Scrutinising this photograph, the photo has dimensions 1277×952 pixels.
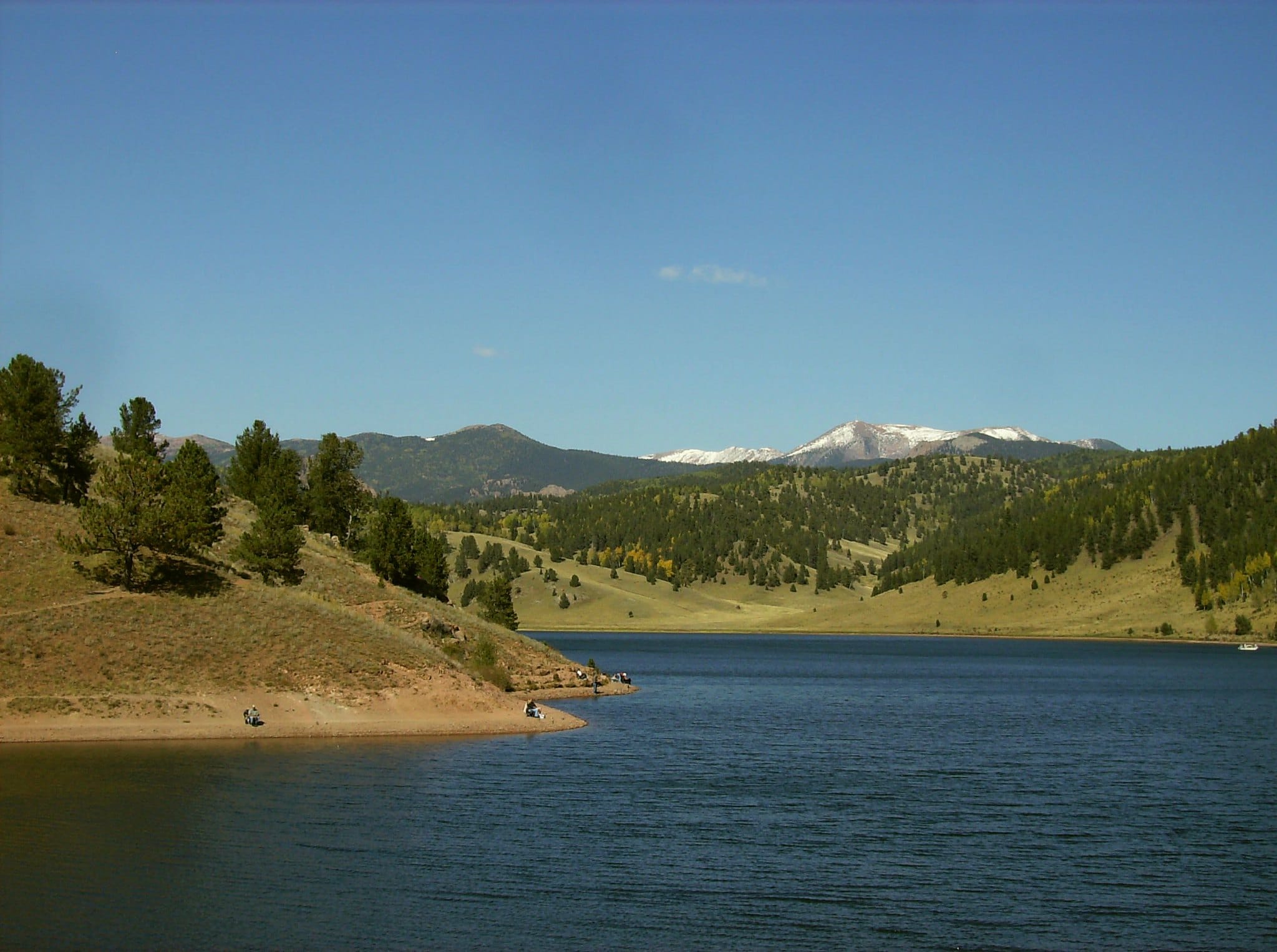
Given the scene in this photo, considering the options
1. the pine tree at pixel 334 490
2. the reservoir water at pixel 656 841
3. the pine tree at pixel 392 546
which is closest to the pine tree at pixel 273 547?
the pine tree at pixel 392 546

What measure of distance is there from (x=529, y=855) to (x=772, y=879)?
7888 millimetres

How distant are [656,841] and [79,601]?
44.9m

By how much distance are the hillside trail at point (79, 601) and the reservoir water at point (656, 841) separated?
12258 millimetres

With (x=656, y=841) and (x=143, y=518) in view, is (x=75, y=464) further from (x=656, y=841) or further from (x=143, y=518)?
(x=656, y=841)

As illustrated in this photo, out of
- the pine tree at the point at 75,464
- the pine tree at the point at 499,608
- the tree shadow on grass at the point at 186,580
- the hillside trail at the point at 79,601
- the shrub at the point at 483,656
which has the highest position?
the pine tree at the point at 75,464

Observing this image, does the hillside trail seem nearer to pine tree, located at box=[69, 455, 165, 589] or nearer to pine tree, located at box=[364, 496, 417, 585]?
pine tree, located at box=[69, 455, 165, 589]

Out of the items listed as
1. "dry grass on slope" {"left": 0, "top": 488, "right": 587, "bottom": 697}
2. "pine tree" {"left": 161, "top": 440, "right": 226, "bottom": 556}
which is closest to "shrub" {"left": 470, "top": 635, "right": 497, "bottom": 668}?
"dry grass on slope" {"left": 0, "top": 488, "right": 587, "bottom": 697}

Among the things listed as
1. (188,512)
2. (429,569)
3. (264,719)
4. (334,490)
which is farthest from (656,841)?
(334,490)

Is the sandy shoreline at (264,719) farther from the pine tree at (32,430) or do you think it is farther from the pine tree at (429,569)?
the pine tree at (429,569)

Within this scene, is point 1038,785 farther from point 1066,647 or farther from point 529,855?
point 1066,647

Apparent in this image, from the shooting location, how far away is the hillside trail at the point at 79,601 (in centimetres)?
6731

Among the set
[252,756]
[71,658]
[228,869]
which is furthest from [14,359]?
[228,869]

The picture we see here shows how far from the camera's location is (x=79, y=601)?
70062 mm

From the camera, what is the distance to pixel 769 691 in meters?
106
